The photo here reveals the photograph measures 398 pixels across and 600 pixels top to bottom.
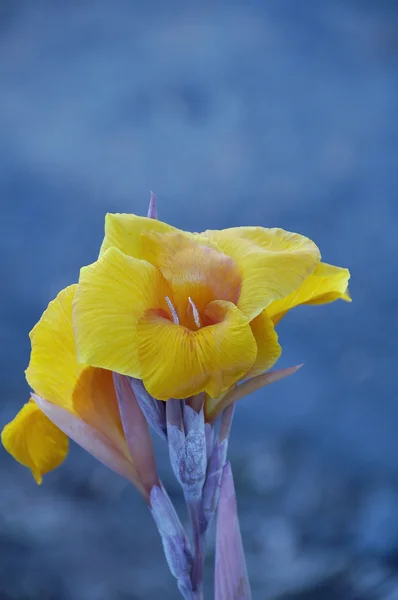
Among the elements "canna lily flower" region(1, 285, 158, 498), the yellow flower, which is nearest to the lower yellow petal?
"canna lily flower" region(1, 285, 158, 498)

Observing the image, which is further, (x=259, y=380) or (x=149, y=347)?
(x=259, y=380)

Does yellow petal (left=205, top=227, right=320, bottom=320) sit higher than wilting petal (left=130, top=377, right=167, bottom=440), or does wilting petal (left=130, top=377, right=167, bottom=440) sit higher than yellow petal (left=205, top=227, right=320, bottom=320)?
yellow petal (left=205, top=227, right=320, bottom=320)

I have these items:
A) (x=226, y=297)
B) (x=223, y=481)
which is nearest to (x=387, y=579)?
(x=223, y=481)

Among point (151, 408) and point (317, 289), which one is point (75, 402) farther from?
point (317, 289)

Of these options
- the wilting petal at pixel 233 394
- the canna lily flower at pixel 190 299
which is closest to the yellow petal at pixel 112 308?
the canna lily flower at pixel 190 299

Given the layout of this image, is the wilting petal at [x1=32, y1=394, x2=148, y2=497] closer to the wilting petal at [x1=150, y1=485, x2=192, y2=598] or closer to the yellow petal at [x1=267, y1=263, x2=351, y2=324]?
the wilting petal at [x1=150, y1=485, x2=192, y2=598]

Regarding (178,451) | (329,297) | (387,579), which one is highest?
(329,297)

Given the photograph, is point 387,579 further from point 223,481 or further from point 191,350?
point 191,350
